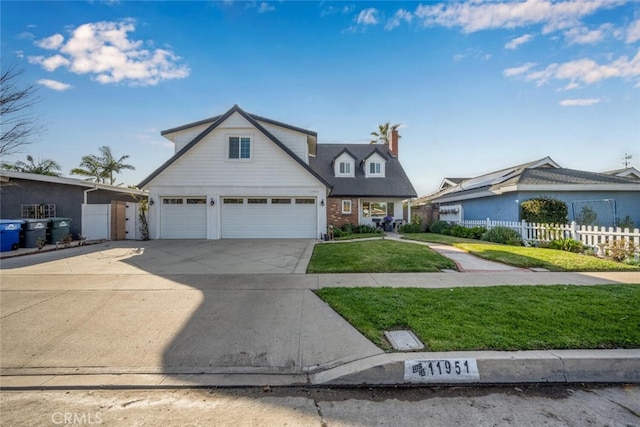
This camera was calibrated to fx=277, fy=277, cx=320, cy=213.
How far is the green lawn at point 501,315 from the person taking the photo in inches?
136

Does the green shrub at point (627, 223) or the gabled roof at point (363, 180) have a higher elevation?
the gabled roof at point (363, 180)

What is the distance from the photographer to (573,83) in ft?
37.8

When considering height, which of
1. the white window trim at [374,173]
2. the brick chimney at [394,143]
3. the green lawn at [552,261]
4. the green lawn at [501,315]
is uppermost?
the brick chimney at [394,143]

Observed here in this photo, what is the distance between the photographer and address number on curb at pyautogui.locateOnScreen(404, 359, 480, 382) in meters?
3.00

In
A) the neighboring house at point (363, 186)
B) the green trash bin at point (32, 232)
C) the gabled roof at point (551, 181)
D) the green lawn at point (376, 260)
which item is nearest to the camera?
the green lawn at point (376, 260)

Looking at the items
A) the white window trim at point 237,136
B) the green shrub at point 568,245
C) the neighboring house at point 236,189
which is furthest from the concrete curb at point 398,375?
the white window trim at point 237,136

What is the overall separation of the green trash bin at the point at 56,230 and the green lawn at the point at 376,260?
43.1 feet

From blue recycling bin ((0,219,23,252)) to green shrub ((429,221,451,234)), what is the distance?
22219 millimetres

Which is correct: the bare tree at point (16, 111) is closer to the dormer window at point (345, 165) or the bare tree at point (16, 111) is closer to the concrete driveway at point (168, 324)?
the concrete driveway at point (168, 324)

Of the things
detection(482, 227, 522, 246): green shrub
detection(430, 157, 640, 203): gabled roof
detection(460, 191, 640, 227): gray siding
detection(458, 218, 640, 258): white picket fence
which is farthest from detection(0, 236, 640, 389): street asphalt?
detection(430, 157, 640, 203): gabled roof

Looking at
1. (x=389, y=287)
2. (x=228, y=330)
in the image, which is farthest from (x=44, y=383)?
(x=389, y=287)

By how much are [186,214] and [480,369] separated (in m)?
14.5

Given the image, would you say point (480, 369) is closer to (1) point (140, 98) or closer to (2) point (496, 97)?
(2) point (496, 97)

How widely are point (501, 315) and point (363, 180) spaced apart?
17006 mm
